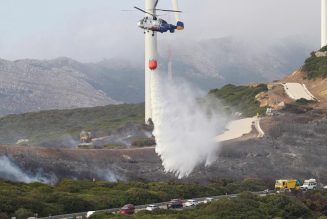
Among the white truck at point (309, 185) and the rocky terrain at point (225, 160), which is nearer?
the white truck at point (309, 185)

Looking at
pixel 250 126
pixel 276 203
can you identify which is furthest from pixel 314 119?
pixel 276 203

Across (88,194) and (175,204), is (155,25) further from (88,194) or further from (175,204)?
(175,204)

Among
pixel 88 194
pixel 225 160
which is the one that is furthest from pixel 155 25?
pixel 88 194

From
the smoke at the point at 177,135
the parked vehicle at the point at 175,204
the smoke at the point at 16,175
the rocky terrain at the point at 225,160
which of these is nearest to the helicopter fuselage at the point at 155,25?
the smoke at the point at 177,135

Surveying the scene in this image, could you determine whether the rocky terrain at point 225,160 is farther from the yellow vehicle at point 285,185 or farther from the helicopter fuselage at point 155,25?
the helicopter fuselage at point 155,25

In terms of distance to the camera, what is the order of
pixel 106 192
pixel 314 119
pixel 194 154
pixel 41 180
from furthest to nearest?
1. pixel 314 119
2. pixel 194 154
3. pixel 41 180
4. pixel 106 192

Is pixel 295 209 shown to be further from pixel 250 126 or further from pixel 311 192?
pixel 250 126
